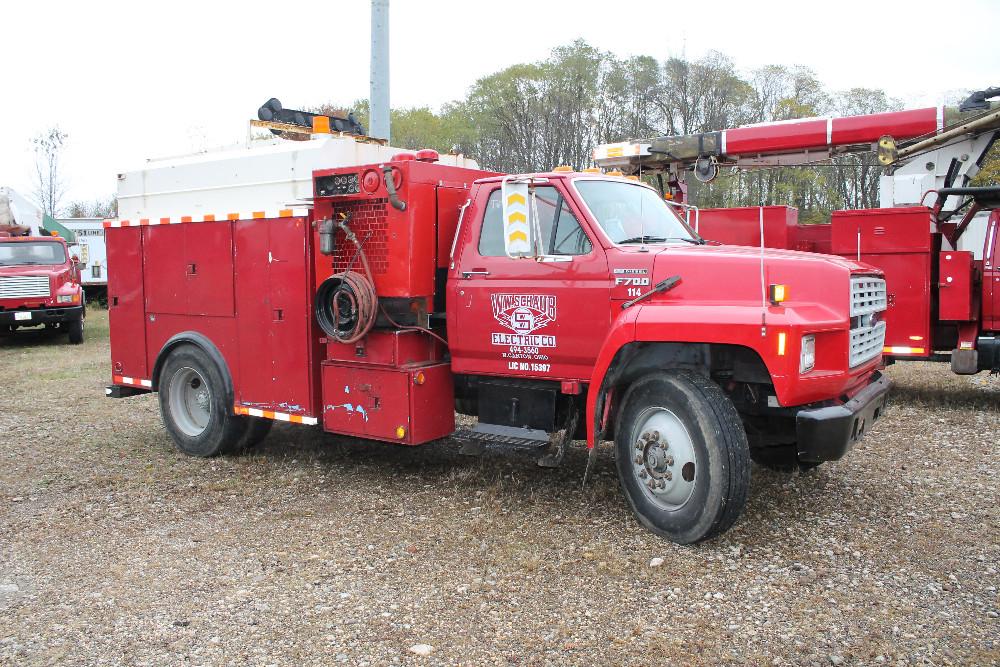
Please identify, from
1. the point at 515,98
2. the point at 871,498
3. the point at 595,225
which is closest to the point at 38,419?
the point at 595,225

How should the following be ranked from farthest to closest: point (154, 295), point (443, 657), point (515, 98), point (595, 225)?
point (515, 98)
point (154, 295)
point (595, 225)
point (443, 657)

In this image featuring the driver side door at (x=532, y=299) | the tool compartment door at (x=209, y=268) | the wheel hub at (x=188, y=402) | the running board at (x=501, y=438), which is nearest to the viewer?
the driver side door at (x=532, y=299)

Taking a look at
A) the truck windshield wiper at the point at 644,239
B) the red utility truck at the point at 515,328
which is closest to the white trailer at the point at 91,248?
the red utility truck at the point at 515,328

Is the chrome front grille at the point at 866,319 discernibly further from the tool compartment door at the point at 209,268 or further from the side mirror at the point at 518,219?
the tool compartment door at the point at 209,268

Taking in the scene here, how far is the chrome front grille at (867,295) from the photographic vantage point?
520 centimetres

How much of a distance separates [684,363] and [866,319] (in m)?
1.22

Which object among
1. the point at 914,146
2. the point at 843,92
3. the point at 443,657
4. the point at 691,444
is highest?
the point at 843,92

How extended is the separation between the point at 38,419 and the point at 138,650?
671 cm

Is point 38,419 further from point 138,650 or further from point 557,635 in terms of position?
point 557,635

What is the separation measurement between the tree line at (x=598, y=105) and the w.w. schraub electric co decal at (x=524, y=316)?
2051 cm

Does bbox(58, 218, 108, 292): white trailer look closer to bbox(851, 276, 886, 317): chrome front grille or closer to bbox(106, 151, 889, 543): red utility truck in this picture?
bbox(106, 151, 889, 543): red utility truck

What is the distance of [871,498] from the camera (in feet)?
20.1

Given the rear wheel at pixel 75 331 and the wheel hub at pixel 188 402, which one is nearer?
the wheel hub at pixel 188 402

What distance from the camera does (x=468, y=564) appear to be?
5.02 m
